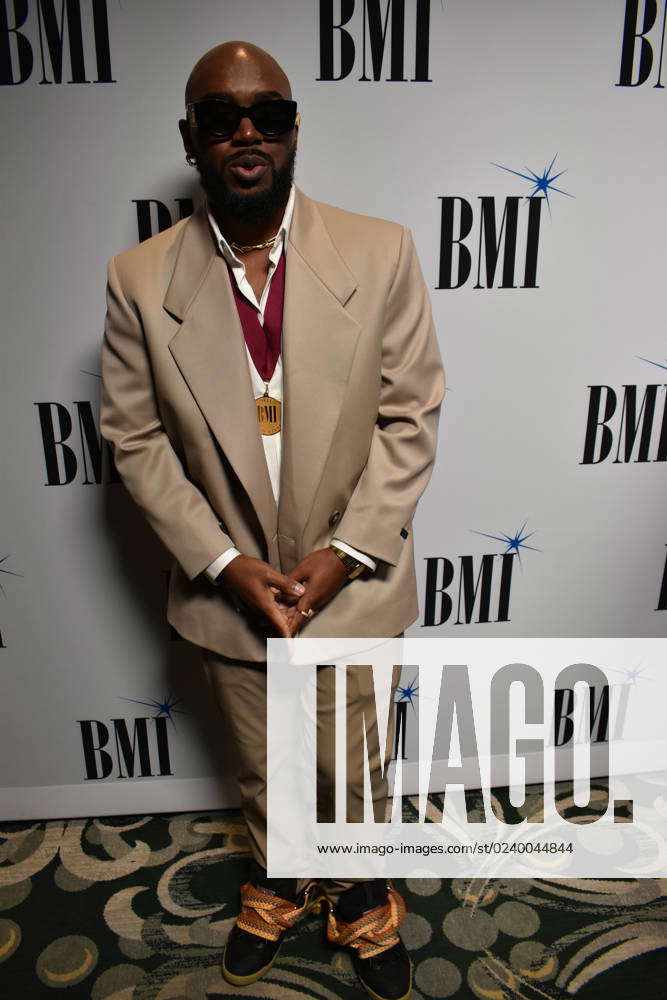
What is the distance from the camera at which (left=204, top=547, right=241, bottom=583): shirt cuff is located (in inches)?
47.0

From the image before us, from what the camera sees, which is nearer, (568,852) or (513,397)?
(513,397)

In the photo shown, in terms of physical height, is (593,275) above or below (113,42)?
below

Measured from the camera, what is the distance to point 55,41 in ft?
4.13

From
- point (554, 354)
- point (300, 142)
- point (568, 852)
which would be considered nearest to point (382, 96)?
point (300, 142)

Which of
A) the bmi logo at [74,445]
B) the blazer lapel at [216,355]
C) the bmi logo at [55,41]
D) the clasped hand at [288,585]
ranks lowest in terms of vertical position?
the clasped hand at [288,585]

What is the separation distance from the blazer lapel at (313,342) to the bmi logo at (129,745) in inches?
34.0

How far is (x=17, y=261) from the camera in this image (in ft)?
4.53

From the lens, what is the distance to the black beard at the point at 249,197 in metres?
1.07

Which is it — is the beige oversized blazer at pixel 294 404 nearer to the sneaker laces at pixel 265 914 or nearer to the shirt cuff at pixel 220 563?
the shirt cuff at pixel 220 563

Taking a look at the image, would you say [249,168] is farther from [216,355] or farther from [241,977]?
[241,977]

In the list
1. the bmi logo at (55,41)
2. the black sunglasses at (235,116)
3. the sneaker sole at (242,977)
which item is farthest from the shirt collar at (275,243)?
the sneaker sole at (242,977)

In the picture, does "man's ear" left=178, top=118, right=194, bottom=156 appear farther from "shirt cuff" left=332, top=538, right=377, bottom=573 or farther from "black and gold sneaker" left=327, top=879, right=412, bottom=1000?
"black and gold sneaker" left=327, top=879, right=412, bottom=1000

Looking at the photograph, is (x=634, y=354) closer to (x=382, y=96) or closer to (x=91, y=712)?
(x=382, y=96)

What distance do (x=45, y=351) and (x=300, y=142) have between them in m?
0.60
